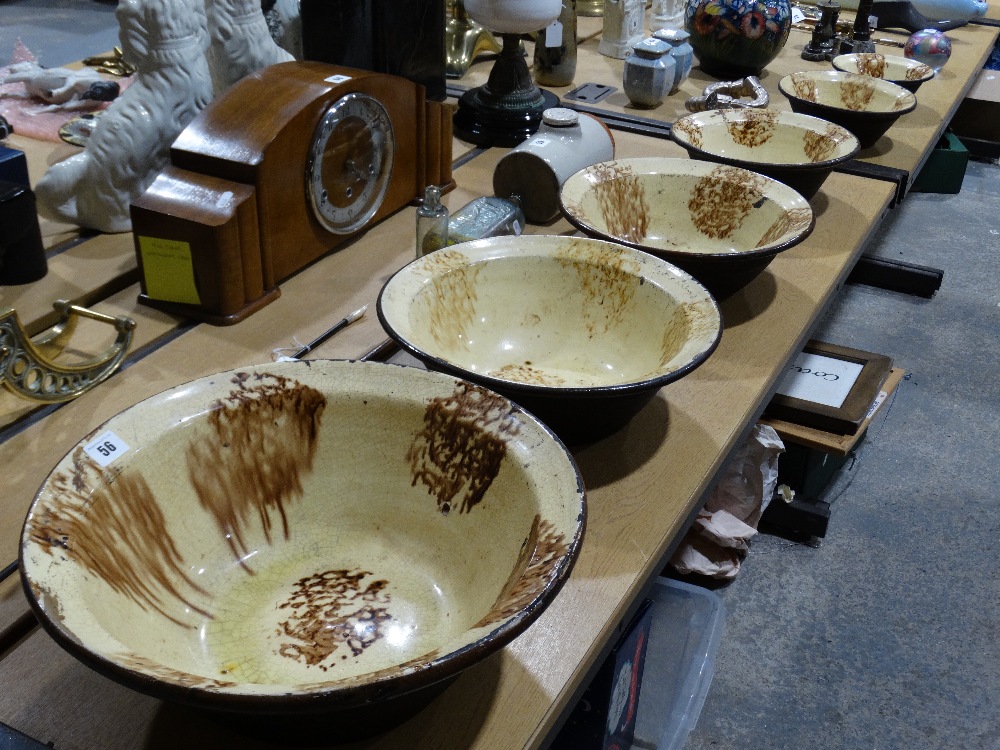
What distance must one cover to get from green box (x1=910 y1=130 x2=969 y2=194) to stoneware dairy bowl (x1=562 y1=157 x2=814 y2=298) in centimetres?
202

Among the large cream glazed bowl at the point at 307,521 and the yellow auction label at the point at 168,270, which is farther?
the yellow auction label at the point at 168,270

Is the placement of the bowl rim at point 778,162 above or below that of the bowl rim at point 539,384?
below

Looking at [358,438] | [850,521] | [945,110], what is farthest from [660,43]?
[358,438]

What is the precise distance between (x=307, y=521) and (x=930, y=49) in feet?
7.35

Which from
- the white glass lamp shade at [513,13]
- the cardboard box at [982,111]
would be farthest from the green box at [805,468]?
the cardboard box at [982,111]

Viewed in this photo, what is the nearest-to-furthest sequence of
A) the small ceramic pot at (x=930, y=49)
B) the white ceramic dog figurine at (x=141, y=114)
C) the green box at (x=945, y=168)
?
the white ceramic dog figurine at (x=141, y=114) → the small ceramic pot at (x=930, y=49) → the green box at (x=945, y=168)

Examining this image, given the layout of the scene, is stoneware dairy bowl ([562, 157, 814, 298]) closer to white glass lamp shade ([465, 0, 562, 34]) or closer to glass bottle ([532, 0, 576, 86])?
white glass lamp shade ([465, 0, 562, 34])

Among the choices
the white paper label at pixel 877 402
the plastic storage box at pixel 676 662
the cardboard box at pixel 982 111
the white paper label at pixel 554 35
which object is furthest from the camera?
the cardboard box at pixel 982 111

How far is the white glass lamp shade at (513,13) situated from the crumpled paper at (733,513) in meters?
0.79

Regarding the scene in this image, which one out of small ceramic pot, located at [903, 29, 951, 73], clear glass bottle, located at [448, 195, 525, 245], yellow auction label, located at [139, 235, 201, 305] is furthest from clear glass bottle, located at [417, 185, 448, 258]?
small ceramic pot, located at [903, 29, 951, 73]

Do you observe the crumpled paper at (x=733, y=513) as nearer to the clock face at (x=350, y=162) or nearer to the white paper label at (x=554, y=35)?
the clock face at (x=350, y=162)

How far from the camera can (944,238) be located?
3.02m

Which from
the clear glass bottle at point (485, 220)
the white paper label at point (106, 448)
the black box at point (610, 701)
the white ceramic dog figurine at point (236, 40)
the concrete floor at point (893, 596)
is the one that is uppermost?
the white ceramic dog figurine at point (236, 40)

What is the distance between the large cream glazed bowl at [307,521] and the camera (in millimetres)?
689
